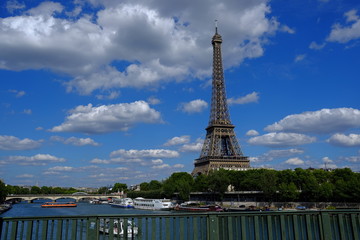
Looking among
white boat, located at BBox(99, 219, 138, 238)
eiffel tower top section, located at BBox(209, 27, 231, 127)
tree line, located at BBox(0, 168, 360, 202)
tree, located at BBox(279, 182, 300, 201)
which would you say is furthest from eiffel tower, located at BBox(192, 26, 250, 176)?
white boat, located at BBox(99, 219, 138, 238)

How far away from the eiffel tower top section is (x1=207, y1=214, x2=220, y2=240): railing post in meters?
102

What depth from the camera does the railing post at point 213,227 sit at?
10.0 m

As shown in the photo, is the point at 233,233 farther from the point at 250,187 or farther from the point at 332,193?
the point at 250,187

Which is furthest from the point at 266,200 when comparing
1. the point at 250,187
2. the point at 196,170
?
the point at 196,170

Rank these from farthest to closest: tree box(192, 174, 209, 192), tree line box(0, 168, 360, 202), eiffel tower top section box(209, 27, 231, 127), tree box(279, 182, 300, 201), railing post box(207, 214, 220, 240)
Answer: eiffel tower top section box(209, 27, 231, 127) < tree box(192, 174, 209, 192) < tree box(279, 182, 300, 201) < tree line box(0, 168, 360, 202) < railing post box(207, 214, 220, 240)

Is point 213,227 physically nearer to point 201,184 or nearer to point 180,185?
point 201,184

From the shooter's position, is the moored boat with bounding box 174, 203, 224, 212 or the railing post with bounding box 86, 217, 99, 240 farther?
the moored boat with bounding box 174, 203, 224, 212

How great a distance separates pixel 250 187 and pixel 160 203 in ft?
77.5

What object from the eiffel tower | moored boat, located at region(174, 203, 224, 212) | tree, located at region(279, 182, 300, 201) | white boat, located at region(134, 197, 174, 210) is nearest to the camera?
tree, located at region(279, 182, 300, 201)

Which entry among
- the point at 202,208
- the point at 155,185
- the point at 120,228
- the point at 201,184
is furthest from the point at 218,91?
the point at 120,228

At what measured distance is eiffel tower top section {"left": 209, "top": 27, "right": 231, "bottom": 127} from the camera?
113062mm

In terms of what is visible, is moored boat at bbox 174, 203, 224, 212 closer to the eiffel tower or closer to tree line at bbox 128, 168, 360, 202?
tree line at bbox 128, 168, 360, 202

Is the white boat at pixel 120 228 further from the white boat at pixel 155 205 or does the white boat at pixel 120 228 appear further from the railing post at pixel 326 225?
the white boat at pixel 155 205

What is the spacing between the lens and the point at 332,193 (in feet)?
227
